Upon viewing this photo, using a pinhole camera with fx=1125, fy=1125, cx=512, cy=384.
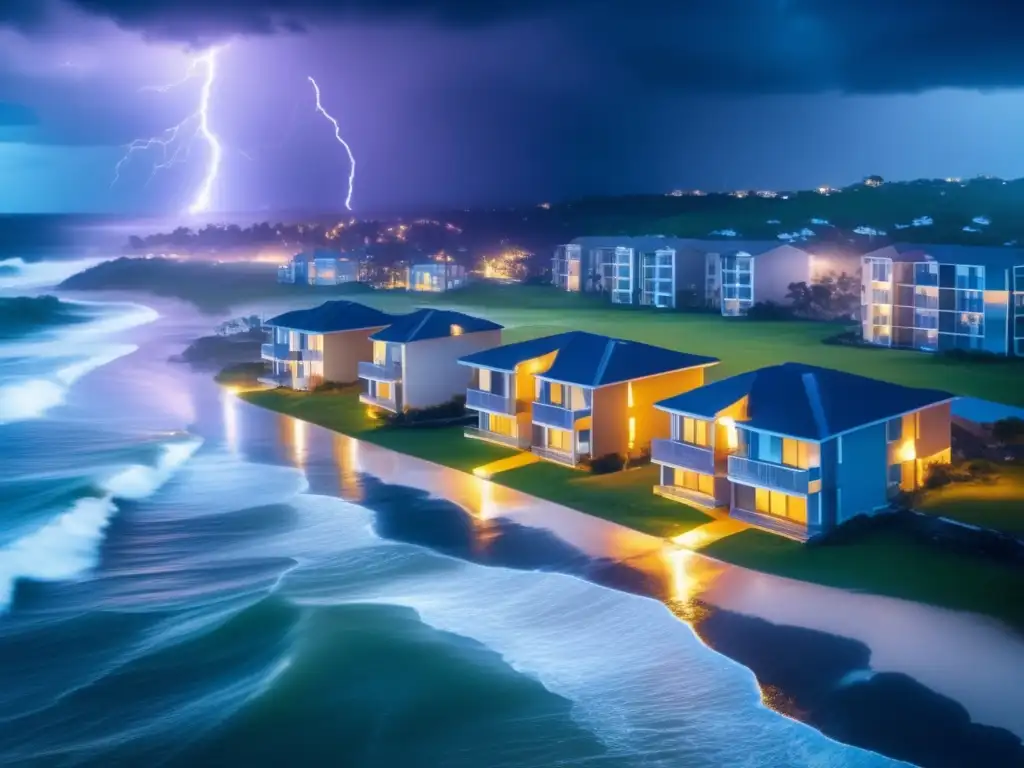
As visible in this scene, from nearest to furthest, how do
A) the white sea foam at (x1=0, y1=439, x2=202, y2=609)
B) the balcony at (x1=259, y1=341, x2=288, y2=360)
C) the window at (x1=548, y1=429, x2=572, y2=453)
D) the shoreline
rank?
the shoreline < the white sea foam at (x1=0, y1=439, x2=202, y2=609) < the window at (x1=548, y1=429, x2=572, y2=453) < the balcony at (x1=259, y1=341, x2=288, y2=360)

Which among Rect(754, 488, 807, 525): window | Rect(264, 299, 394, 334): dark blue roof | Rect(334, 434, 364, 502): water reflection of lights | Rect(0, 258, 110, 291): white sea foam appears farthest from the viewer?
Rect(0, 258, 110, 291): white sea foam

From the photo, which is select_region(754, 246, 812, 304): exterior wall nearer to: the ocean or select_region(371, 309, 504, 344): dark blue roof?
select_region(371, 309, 504, 344): dark blue roof

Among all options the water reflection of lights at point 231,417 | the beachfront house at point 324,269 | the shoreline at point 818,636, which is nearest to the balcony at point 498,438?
the shoreline at point 818,636

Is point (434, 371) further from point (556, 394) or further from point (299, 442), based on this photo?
point (556, 394)

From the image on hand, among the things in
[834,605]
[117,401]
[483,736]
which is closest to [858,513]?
[834,605]

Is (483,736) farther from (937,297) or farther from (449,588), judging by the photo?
(937,297)

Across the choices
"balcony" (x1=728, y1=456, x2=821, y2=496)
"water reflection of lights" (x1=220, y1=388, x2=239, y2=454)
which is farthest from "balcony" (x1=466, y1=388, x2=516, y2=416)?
"balcony" (x1=728, y1=456, x2=821, y2=496)

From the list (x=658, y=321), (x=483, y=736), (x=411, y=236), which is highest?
(x=411, y=236)

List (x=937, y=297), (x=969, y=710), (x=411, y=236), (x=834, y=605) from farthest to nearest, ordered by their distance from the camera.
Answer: (x=411, y=236) → (x=937, y=297) → (x=834, y=605) → (x=969, y=710)
